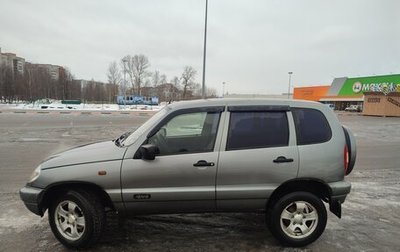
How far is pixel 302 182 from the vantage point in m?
4.21

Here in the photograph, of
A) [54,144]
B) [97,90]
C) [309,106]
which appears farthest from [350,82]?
[97,90]

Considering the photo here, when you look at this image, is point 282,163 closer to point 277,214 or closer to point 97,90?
point 277,214

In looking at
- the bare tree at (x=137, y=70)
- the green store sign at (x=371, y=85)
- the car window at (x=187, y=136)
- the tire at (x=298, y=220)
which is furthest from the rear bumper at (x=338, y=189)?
the bare tree at (x=137, y=70)

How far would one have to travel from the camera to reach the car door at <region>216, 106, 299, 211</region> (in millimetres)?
4012

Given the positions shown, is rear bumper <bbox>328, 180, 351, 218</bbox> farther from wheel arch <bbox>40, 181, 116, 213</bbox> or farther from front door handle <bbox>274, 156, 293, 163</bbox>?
wheel arch <bbox>40, 181, 116, 213</bbox>

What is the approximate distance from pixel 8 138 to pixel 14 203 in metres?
10.9

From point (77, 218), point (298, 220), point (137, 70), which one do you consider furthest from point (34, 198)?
point (137, 70)

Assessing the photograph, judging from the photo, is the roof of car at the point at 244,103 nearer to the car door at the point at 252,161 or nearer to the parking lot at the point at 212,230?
the car door at the point at 252,161

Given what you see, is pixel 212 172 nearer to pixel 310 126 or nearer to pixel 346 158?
pixel 310 126

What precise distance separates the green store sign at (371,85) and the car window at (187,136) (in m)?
60.6

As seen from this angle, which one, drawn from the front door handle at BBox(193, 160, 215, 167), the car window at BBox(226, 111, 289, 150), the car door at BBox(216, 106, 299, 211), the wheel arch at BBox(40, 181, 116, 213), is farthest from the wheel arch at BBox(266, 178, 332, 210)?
the wheel arch at BBox(40, 181, 116, 213)

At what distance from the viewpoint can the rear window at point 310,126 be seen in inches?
165

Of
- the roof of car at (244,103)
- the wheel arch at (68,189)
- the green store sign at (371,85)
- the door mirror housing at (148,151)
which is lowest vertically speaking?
the wheel arch at (68,189)

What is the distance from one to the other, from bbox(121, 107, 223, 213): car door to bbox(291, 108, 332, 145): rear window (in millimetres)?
1025
